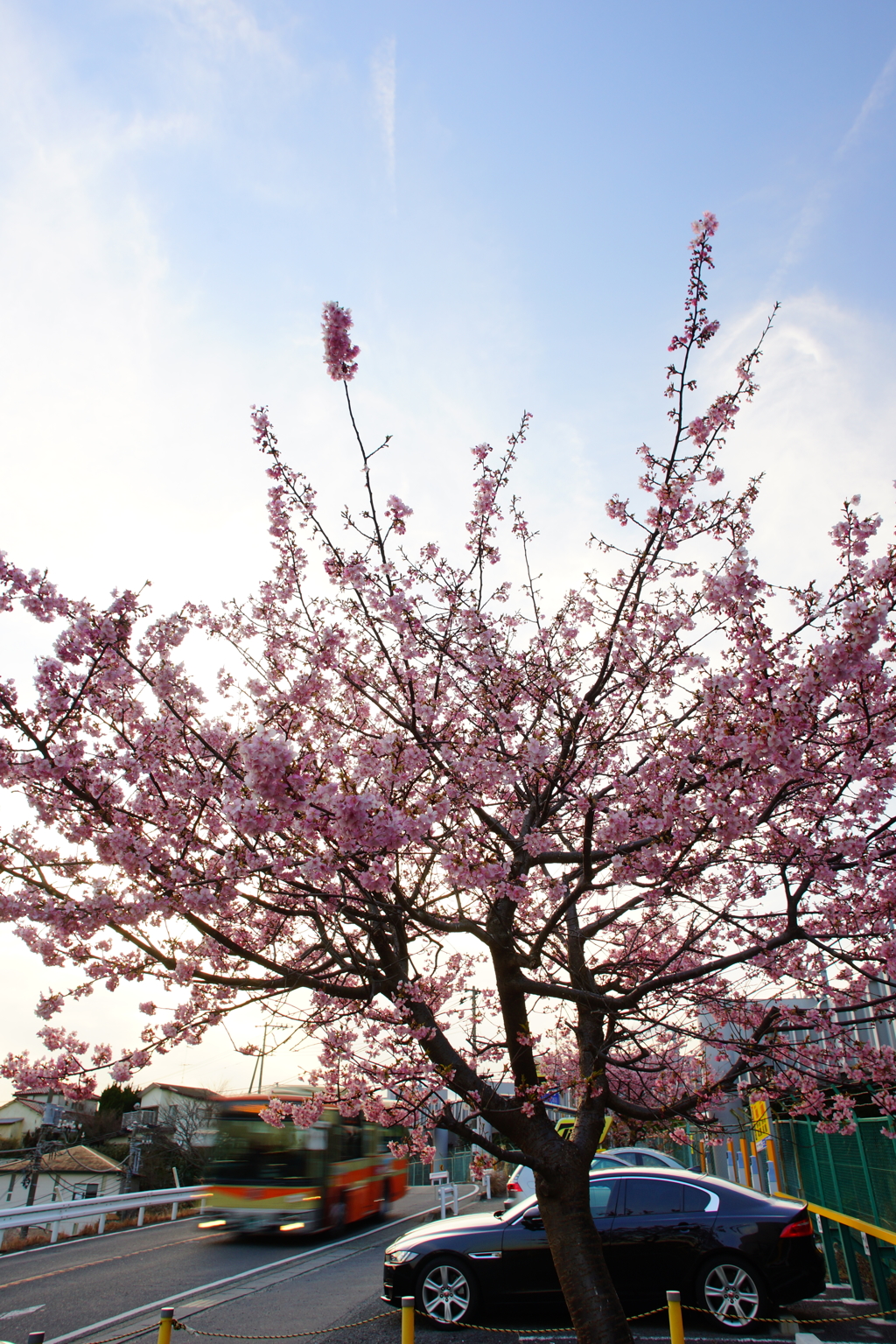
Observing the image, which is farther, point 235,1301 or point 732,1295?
point 235,1301

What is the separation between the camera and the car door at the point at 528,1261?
7875mm

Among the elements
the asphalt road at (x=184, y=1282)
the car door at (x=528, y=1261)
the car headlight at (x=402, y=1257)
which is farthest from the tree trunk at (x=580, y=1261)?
the asphalt road at (x=184, y=1282)

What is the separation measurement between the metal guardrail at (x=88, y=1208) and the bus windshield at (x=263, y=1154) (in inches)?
37.5

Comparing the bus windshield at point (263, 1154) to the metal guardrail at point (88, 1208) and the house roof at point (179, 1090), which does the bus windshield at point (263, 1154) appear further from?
the house roof at point (179, 1090)

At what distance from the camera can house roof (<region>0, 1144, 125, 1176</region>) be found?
39.4 meters

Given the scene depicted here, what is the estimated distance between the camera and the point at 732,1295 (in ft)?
24.9

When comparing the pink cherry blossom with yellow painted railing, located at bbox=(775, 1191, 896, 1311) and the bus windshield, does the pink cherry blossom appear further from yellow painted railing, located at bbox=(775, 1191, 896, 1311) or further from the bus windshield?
the bus windshield

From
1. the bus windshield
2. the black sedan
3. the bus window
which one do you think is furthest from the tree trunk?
the bus window

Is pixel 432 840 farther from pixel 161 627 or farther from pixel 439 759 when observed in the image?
pixel 161 627

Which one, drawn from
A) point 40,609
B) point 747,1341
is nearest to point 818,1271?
point 747,1341

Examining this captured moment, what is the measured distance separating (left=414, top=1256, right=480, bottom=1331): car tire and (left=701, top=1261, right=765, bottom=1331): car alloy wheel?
2270mm

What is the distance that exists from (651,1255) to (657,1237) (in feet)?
0.53

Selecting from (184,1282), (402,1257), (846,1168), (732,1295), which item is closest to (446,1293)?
(402,1257)

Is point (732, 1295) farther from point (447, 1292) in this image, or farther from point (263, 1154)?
point (263, 1154)
